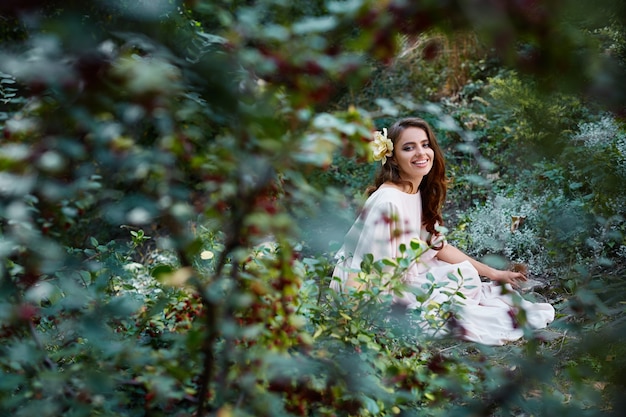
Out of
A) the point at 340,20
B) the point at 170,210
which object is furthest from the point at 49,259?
the point at 340,20

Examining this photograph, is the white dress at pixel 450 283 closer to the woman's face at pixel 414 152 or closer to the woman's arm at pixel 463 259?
the woman's arm at pixel 463 259

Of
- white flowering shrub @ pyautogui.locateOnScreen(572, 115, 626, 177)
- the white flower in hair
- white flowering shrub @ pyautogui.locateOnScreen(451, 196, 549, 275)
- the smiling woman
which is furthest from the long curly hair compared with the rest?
white flowering shrub @ pyautogui.locateOnScreen(572, 115, 626, 177)

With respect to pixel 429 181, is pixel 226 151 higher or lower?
higher

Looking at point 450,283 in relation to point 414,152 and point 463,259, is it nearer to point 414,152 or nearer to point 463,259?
point 463,259

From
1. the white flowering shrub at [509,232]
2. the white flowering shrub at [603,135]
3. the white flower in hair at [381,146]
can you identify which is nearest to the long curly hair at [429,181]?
the white flower in hair at [381,146]

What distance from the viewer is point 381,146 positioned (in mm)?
3324

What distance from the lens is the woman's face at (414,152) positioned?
11.6 ft

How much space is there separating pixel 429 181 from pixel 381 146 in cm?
63

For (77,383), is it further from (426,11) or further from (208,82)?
(426,11)

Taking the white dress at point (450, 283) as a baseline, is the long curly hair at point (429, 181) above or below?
above

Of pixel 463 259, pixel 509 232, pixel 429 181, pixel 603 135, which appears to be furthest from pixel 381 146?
pixel 603 135

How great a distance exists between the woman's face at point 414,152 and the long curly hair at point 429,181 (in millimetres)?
60

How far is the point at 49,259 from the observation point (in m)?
1.21

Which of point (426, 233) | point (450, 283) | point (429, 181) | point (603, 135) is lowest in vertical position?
point (450, 283)
